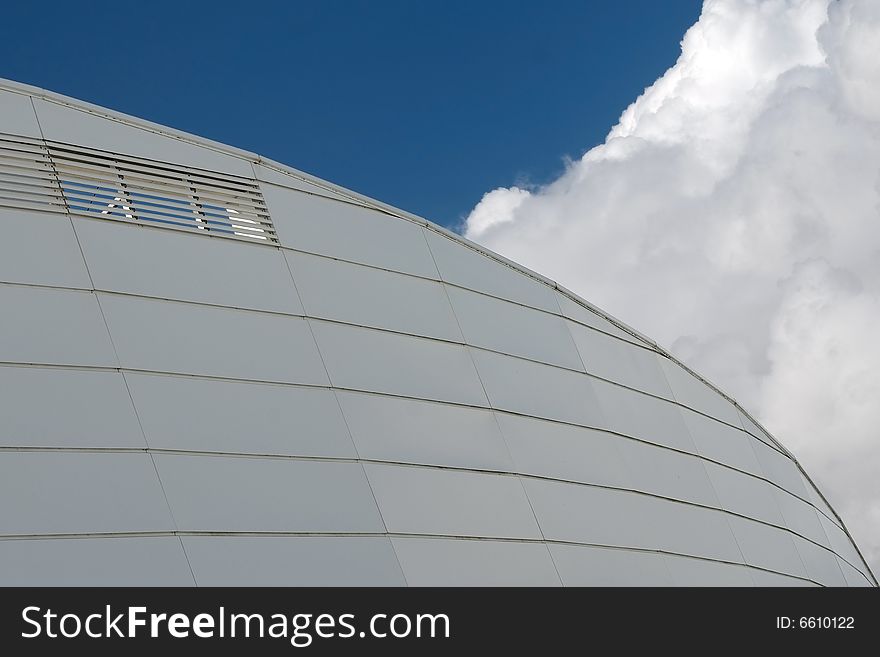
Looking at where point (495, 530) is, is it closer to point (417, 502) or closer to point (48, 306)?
point (417, 502)

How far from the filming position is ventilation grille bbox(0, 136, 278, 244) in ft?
45.6

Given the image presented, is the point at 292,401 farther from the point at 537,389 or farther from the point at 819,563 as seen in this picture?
the point at 819,563

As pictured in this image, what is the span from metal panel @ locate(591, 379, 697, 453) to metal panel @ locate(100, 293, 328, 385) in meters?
6.32

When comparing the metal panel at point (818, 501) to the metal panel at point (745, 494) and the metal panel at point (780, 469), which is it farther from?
the metal panel at point (745, 494)

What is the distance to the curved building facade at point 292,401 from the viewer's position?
11.6 m

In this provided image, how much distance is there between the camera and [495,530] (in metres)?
14.2

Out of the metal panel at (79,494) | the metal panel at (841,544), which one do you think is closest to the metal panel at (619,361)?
the metal panel at (841,544)

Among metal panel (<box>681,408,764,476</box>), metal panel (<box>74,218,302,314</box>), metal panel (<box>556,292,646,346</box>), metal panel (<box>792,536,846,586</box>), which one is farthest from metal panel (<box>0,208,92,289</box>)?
metal panel (<box>792,536,846,586</box>)

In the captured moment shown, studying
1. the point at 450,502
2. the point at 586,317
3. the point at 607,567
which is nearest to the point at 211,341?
the point at 450,502

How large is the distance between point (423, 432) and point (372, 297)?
2.68 meters

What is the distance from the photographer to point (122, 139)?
15500 millimetres

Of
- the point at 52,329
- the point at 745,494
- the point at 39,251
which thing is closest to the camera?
the point at 52,329

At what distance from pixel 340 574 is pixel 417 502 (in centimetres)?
175
